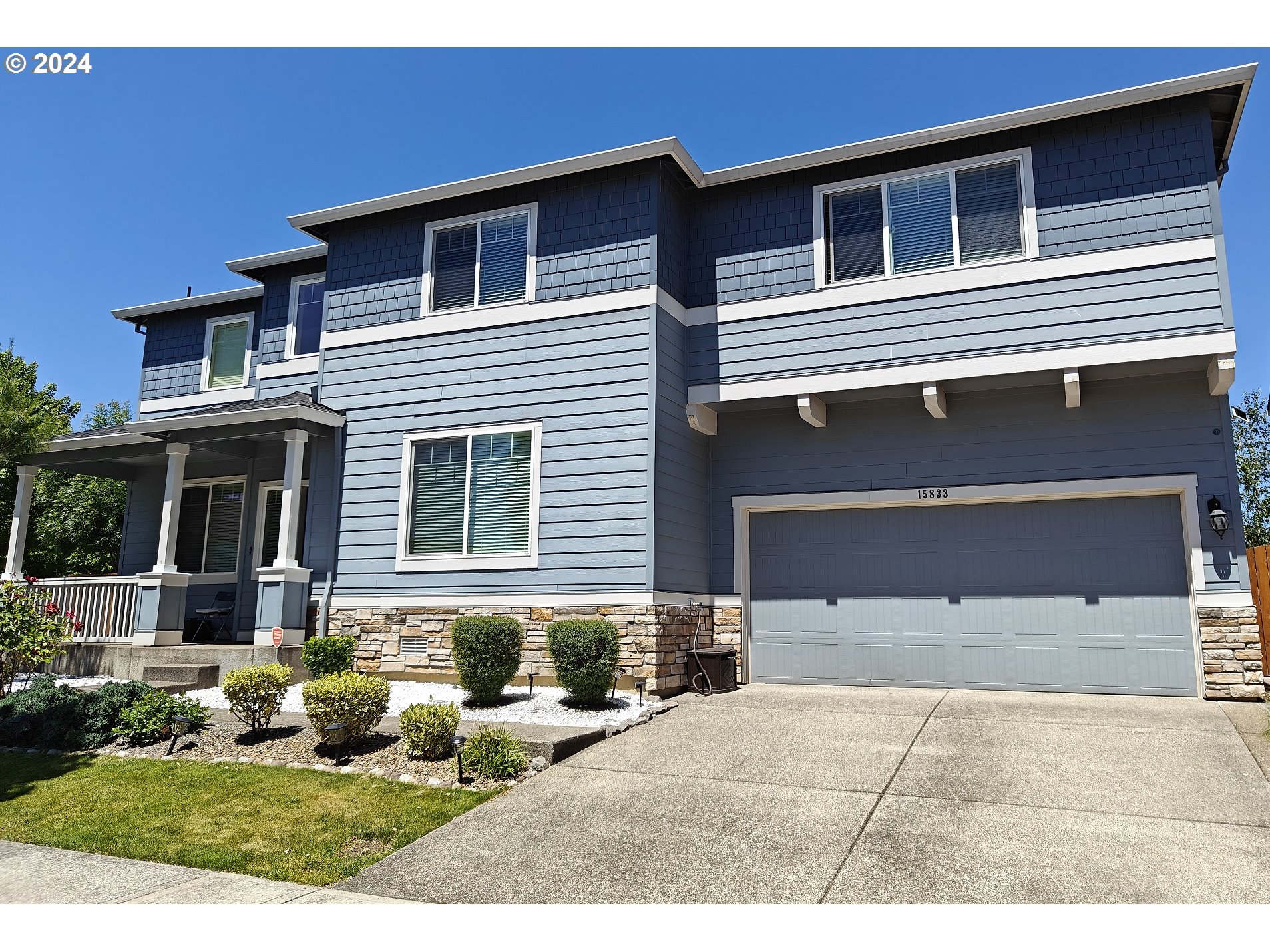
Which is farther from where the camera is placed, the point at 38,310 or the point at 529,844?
the point at 38,310

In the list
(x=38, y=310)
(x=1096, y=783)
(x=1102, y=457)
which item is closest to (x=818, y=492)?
(x=1102, y=457)

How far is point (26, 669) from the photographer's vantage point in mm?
10766

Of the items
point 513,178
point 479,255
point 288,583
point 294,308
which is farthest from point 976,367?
point 294,308

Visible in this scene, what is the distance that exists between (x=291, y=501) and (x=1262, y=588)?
36.5 ft

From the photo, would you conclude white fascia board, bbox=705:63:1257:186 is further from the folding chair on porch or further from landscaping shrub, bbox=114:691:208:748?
the folding chair on porch

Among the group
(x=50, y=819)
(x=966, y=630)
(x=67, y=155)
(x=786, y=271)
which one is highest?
(x=67, y=155)

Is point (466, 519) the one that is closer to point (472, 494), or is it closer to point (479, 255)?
point (472, 494)

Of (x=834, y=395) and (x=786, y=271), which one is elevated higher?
(x=786, y=271)

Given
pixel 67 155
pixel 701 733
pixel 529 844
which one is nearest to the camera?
pixel 529 844

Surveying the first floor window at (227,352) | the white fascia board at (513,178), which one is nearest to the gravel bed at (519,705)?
the white fascia board at (513,178)

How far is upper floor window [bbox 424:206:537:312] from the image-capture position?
11398 mm

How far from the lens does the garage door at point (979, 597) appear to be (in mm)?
9688

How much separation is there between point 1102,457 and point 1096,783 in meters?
4.83

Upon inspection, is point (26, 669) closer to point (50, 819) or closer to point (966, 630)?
point (50, 819)
